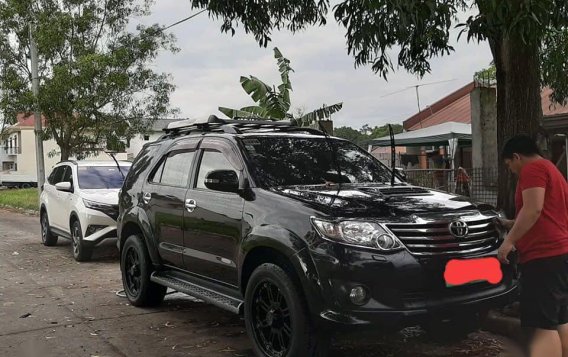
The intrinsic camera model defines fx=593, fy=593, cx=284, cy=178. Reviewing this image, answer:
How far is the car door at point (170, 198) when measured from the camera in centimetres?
564

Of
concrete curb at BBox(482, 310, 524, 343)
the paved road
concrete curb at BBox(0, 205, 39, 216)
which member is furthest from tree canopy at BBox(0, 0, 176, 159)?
concrete curb at BBox(482, 310, 524, 343)

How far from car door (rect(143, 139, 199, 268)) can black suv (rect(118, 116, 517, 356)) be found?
0.02m

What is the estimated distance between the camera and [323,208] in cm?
406

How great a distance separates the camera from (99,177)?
35.3 ft

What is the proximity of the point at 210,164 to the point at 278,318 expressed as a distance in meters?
1.78

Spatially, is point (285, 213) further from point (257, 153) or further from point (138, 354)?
point (138, 354)

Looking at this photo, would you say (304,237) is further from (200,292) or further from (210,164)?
(210,164)

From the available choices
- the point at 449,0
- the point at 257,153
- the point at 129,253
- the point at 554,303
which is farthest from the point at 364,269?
the point at 129,253

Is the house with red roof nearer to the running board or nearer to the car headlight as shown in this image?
the car headlight

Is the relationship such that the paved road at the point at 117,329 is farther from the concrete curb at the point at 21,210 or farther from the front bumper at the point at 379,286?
the concrete curb at the point at 21,210

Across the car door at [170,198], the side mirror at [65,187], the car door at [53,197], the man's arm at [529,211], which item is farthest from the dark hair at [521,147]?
the car door at [53,197]

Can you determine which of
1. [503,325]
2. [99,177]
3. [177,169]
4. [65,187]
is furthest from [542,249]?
[99,177]

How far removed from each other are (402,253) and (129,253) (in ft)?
12.8

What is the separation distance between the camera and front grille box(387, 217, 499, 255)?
3902 mm
